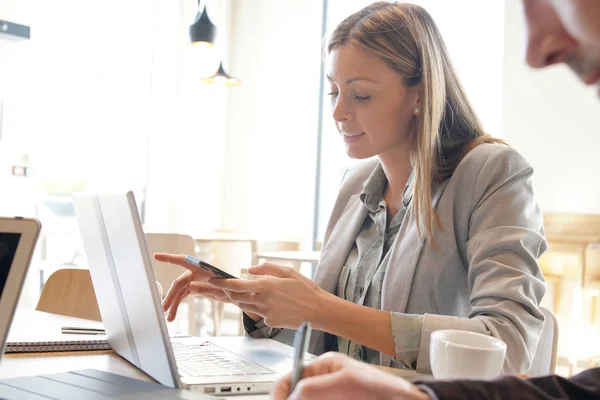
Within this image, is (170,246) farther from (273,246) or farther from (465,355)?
(465,355)

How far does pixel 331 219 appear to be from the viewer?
1578mm

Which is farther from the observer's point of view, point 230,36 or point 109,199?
point 230,36

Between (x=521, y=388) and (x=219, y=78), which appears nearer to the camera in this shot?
(x=521, y=388)

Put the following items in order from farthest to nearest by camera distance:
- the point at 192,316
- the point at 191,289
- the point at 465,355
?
1. the point at 192,316
2. the point at 191,289
3. the point at 465,355

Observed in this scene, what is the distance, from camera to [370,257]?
1409mm

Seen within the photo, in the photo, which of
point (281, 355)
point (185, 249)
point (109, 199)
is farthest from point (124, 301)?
point (185, 249)

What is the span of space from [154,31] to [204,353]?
5.45 metres

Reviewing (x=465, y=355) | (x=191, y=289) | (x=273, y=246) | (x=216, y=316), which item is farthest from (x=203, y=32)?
(x=465, y=355)

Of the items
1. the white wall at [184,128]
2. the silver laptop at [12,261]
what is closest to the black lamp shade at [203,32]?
the white wall at [184,128]

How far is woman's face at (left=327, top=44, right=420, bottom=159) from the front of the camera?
1.37 m

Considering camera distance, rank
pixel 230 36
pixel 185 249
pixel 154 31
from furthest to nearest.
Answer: pixel 230 36 < pixel 154 31 < pixel 185 249

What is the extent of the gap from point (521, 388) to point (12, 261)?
0.55m

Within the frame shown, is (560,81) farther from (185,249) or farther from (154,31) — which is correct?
(154,31)

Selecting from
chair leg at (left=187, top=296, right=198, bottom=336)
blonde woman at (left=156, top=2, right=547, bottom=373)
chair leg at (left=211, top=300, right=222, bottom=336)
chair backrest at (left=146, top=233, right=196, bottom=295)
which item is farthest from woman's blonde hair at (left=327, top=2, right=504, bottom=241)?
chair leg at (left=211, top=300, right=222, bottom=336)
